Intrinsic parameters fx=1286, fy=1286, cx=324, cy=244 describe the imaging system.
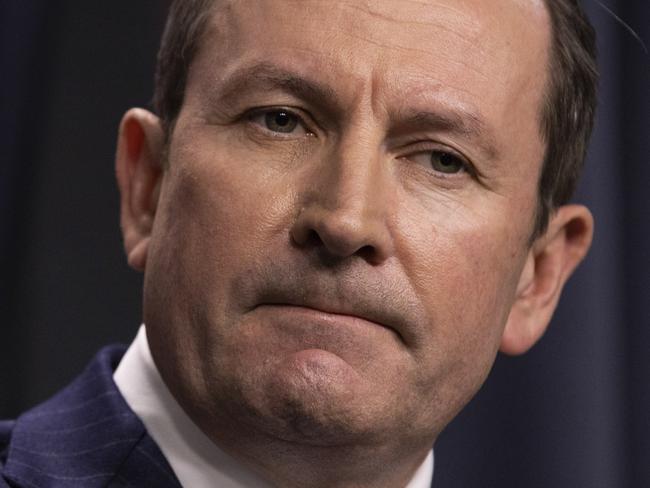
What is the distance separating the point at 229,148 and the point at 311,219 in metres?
0.23

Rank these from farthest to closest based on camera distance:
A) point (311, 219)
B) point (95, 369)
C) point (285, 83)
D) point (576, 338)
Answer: point (576, 338) < point (95, 369) < point (285, 83) < point (311, 219)

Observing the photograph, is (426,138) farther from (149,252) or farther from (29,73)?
(29,73)

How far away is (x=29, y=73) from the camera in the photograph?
2893 millimetres

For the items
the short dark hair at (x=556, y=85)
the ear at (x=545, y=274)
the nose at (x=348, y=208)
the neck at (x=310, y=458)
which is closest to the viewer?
the nose at (x=348, y=208)

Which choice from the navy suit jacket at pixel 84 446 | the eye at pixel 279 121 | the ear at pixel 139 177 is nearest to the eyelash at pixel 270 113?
the eye at pixel 279 121

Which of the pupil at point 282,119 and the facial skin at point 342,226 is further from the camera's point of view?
the pupil at point 282,119

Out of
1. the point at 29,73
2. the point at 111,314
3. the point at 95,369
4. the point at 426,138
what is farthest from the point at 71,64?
the point at 426,138

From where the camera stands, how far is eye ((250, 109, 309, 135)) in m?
1.84

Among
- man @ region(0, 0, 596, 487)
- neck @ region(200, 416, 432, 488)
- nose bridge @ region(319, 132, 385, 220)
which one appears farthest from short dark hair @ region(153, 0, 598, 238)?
neck @ region(200, 416, 432, 488)

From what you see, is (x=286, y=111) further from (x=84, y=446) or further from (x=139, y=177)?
(x=84, y=446)

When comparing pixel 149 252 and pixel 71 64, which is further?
pixel 71 64

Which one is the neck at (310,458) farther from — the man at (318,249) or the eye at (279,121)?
the eye at (279,121)

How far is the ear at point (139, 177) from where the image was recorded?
2.04m

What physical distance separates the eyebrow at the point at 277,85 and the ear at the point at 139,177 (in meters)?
0.22
